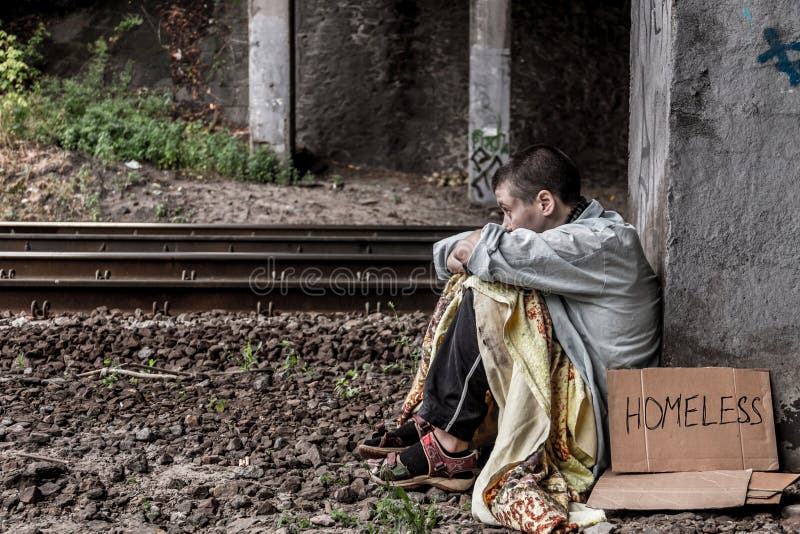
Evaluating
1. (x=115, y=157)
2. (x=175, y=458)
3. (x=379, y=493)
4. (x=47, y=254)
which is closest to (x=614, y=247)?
(x=379, y=493)

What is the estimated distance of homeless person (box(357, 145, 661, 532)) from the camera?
2.98 metres

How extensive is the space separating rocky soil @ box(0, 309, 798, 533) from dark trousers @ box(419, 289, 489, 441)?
0.29 m

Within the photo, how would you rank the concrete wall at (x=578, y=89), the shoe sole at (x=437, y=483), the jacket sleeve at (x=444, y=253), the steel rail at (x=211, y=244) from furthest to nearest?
the concrete wall at (x=578, y=89), the steel rail at (x=211, y=244), the jacket sleeve at (x=444, y=253), the shoe sole at (x=437, y=483)

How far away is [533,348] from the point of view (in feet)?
9.89

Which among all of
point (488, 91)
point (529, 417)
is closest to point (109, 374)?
point (529, 417)

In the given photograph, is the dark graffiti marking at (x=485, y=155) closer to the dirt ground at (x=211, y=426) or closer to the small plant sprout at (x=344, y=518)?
the dirt ground at (x=211, y=426)

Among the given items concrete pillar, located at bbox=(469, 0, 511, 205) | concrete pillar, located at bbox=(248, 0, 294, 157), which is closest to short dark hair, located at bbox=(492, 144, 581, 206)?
concrete pillar, located at bbox=(469, 0, 511, 205)

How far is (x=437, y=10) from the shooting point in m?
15.1

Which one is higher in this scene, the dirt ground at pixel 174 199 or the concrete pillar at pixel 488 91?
the concrete pillar at pixel 488 91

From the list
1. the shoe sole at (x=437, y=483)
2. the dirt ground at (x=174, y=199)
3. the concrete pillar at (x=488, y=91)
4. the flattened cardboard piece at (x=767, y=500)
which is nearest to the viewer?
the flattened cardboard piece at (x=767, y=500)

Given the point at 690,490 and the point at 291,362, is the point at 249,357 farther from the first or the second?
the point at 690,490

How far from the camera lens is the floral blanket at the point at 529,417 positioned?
2924mm

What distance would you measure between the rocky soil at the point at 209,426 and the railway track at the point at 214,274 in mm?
182

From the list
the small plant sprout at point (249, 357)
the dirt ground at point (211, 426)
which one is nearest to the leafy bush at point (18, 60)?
the dirt ground at point (211, 426)
